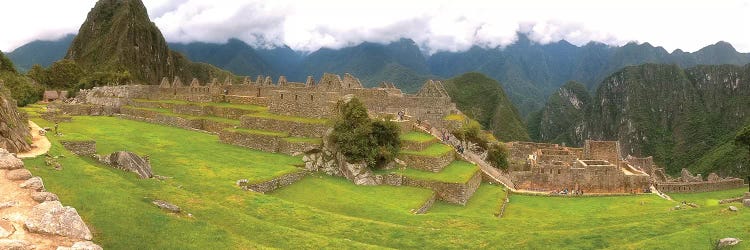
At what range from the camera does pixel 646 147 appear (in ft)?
470

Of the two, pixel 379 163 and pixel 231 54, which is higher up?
pixel 231 54

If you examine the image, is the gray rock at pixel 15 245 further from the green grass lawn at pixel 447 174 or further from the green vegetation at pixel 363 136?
the green grass lawn at pixel 447 174

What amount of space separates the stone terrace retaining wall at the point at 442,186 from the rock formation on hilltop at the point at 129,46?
101609mm

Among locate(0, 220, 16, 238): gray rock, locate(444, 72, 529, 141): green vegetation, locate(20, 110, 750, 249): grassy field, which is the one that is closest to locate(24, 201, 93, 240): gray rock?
locate(0, 220, 16, 238): gray rock

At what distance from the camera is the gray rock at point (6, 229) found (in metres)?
6.70

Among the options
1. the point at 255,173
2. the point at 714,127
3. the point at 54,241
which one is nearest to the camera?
the point at 54,241

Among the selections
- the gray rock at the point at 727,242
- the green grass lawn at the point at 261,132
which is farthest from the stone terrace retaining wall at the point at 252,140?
the gray rock at the point at 727,242

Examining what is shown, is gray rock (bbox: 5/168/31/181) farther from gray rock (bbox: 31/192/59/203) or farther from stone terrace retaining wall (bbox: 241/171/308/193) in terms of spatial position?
stone terrace retaining wall (bbox: 241/171/308/193)

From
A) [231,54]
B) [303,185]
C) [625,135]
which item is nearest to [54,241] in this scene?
[303,185]

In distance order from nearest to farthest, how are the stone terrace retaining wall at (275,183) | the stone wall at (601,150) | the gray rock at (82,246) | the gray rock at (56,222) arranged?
the gray rock at (82,246)
the gray rock at (56,222)
the stone terrace retaining wall at (275,183)
the stone wall at (601,150)

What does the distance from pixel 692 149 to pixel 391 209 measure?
136m

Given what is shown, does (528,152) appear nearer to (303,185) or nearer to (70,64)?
(303,185)

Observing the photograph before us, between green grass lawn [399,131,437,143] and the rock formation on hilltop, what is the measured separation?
318 ft

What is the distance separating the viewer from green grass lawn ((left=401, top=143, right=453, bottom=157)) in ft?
75.7
